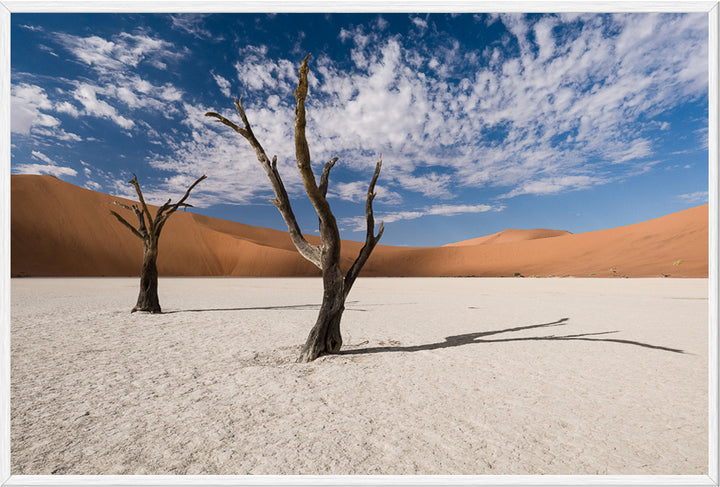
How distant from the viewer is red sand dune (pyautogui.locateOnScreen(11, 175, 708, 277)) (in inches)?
1474

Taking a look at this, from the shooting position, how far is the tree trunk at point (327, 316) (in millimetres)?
5270

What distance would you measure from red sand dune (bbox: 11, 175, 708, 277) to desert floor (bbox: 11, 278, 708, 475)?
35.6m

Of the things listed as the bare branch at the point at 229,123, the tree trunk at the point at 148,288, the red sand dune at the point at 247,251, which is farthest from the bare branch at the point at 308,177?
the red sand dune at the point at 247,251

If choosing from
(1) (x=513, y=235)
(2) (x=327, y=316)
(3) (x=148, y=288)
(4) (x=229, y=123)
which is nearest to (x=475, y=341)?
(2) (x=327, y=316)

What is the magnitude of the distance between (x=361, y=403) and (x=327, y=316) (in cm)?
192

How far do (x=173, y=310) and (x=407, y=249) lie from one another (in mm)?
63211

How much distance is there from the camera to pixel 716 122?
78.4 inches

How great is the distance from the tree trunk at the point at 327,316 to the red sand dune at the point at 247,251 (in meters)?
37.3

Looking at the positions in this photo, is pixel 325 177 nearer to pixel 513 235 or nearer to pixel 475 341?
pixel 475 341

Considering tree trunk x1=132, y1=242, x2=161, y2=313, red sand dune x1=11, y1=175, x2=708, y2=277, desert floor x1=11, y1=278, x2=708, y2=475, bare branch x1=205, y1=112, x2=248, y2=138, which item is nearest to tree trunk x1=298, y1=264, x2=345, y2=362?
desert floor x1=11, y1=278, x2=708, y2=475

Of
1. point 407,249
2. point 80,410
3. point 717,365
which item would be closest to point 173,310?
point 80,410

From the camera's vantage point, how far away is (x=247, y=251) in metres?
58.1

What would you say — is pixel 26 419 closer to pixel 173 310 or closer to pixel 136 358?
pixel 136 358

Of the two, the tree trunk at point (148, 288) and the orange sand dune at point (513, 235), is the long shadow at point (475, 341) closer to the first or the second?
the tree trunk at point (148, 288)
